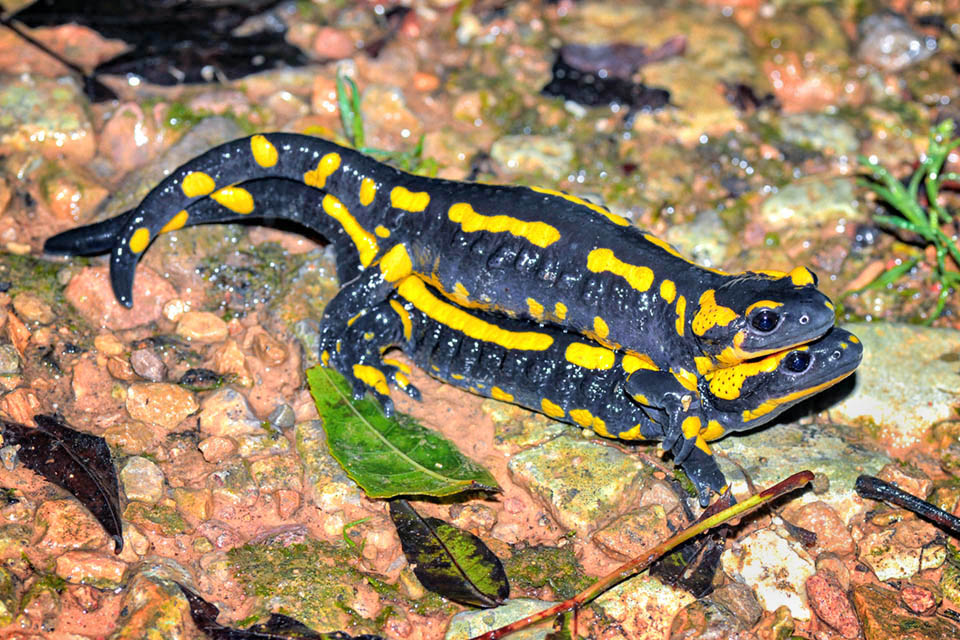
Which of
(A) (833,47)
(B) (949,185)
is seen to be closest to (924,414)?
(B) (949,185)

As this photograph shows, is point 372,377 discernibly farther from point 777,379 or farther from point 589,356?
point 777,379

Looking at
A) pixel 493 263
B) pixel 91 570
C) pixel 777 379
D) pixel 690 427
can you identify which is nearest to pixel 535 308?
pixel 493 263

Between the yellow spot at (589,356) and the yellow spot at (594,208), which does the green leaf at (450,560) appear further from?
the yellow spot at (594,208)

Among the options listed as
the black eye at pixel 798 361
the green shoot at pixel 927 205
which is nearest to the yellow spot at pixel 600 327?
the black eye at pixel 798 361

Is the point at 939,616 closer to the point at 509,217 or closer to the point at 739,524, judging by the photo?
the point at 739,524

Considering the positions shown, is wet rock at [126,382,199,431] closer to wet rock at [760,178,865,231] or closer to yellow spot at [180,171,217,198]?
yellow spot at [180,171,217,198]

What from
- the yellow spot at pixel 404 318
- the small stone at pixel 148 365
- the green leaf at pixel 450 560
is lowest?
the green leaf at pixel 450 560
